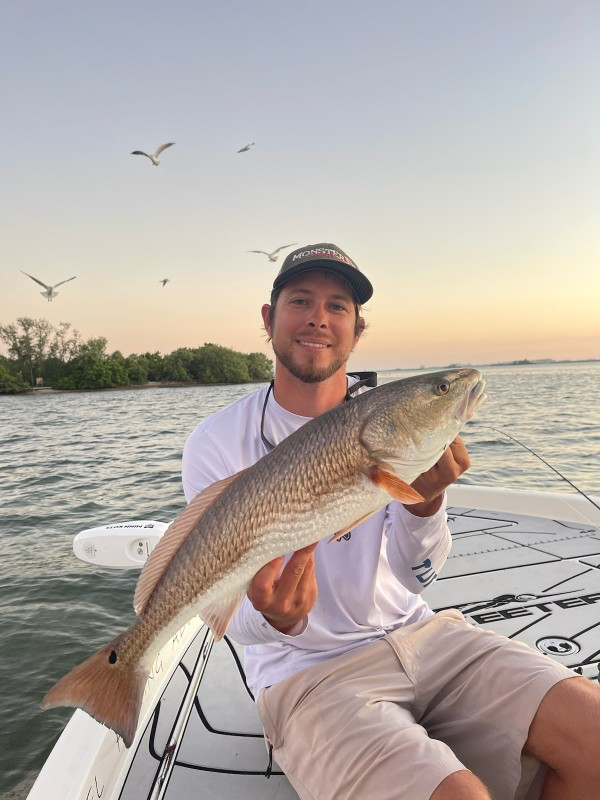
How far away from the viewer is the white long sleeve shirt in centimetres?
248

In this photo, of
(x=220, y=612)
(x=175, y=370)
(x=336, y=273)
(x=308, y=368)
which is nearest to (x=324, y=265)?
(x=336, y=273)

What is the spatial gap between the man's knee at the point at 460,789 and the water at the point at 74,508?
2231 mm

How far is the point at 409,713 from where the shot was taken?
89.3 inches

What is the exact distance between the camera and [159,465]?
1490cm

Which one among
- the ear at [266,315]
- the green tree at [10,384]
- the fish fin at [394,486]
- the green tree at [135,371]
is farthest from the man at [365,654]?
the green tree at [135,371]

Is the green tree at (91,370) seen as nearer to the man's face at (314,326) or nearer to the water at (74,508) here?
the water at (74,508)

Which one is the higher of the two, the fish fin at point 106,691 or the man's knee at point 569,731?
the fish fin at point 106,691

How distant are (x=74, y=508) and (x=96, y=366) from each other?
79.4 metres

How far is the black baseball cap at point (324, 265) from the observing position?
2.93 meters

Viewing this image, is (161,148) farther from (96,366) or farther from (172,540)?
(96,366)

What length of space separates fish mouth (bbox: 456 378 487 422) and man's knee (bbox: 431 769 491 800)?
1.27m

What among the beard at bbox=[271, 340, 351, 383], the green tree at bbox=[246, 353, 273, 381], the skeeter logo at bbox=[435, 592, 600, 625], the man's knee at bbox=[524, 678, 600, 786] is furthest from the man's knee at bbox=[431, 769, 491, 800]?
the green tree at bbox=[246, 353, 273, 381]

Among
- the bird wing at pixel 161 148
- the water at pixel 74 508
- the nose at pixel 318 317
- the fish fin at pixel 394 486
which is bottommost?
the water at pixel 74 508

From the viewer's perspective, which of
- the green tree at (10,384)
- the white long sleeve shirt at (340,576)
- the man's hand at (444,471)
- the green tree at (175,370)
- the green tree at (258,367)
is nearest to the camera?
the man's hand at (444,471)
